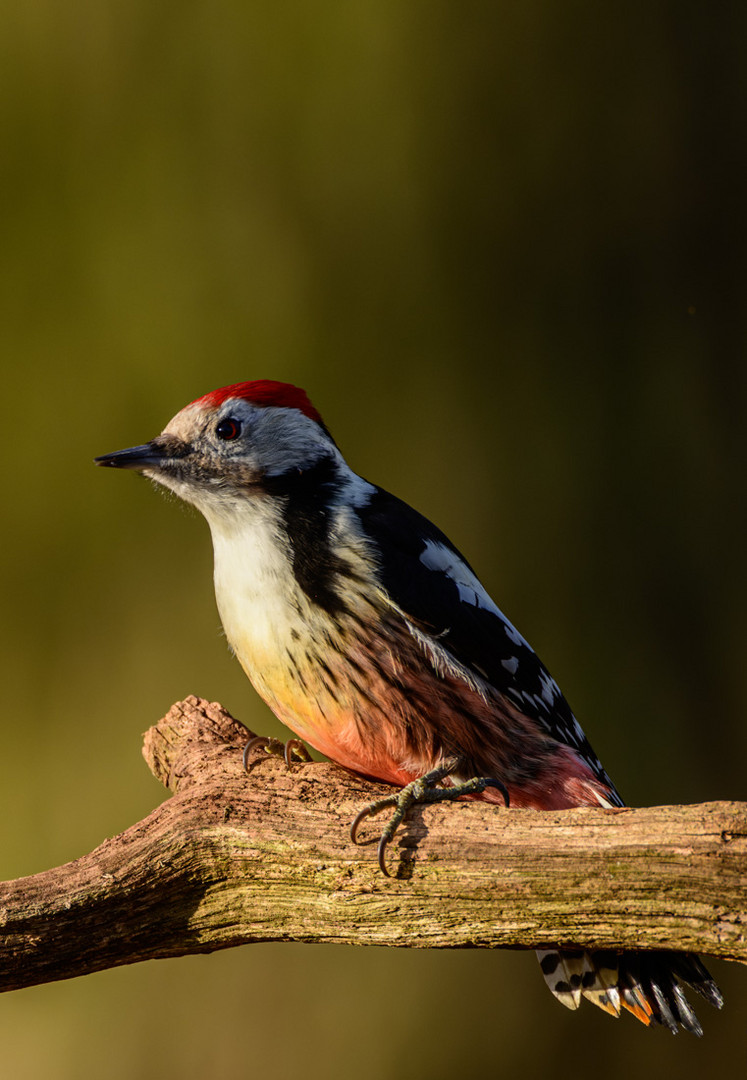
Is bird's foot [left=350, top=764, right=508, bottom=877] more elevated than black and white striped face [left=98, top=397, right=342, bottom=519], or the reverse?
black and white striped face [left=98, top=397, right=342, bottom=519]

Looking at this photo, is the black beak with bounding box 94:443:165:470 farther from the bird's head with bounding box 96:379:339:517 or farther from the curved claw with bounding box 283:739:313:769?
the curved claw with bounding box 283:739:313:769

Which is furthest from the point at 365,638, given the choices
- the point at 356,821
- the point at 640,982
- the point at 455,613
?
the point at 640,982

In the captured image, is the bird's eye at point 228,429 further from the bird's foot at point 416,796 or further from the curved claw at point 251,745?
the bird's foot at point 416,796

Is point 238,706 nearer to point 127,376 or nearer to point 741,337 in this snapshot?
point 127,376

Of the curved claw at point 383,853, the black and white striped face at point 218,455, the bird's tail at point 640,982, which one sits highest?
the black and white striped face at point 218,455

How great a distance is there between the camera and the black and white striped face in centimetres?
149

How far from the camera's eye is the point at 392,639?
56.2 inches

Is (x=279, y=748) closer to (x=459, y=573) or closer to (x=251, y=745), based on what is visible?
(x=251, y=745)

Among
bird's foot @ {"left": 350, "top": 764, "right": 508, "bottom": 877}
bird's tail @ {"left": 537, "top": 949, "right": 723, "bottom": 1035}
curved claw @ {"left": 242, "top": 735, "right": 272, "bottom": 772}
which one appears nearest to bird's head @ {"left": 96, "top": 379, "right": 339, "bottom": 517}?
curved claw @ {"left": 242, "top": 735, "right": 272, "bottom": 772}

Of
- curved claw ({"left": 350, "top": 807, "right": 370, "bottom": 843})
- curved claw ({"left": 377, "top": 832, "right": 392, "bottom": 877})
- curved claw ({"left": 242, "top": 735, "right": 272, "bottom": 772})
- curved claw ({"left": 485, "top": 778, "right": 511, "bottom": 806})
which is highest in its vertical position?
curved claw ({"left": 242, "top": 735, "right": 272, "bottom": 772})

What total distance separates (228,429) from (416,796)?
62 centimetres

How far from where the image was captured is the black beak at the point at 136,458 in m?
1.46

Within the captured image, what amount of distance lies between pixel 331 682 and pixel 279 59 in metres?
2.00

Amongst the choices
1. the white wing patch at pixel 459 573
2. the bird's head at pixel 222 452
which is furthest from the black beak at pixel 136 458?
the white wing patch at pixel 459 573
